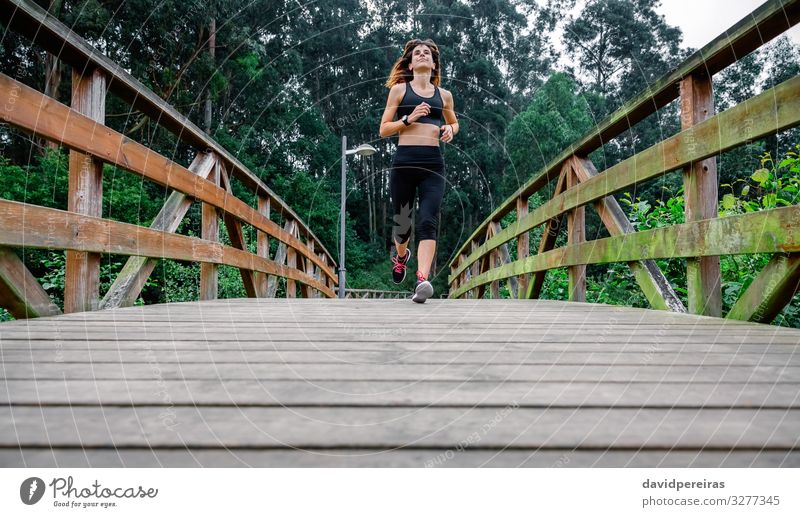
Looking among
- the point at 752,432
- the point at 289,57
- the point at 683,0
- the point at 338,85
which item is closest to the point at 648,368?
the point at 752,432

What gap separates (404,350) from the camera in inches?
63.1

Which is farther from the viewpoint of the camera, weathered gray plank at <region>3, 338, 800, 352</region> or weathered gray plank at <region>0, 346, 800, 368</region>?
weathered gray plank at <region>3, 338, 800, 352</region>

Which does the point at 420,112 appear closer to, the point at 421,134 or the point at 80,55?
the point at 421,134

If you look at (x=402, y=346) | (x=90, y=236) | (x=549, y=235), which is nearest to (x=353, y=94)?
(x=549, y=235)

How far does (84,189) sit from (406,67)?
2223mm

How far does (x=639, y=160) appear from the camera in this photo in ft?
8.25

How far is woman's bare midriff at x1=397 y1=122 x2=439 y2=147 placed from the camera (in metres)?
3.34

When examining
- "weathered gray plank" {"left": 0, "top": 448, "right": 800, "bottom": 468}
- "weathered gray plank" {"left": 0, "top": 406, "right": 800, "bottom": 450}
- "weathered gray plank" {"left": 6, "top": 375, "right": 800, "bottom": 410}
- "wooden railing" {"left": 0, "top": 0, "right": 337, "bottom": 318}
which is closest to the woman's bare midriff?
"wooden railing" {"left": 0, "top": 0, "right": 337, "bottom": 318}

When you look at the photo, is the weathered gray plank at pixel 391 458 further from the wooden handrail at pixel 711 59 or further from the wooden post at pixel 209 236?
the wooden post at pixel 209 236

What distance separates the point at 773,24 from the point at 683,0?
0.61 m

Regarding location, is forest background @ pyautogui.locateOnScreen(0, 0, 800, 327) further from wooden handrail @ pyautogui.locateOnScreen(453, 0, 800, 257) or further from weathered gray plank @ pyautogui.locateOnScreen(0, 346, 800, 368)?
weathered gray plank @ pyautogui.locateOnScreen(0, 346, 800, 368)

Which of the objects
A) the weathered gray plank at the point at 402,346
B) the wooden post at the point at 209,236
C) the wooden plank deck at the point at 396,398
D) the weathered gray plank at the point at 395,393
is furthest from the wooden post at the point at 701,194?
the wooden post at the point at 209,236
